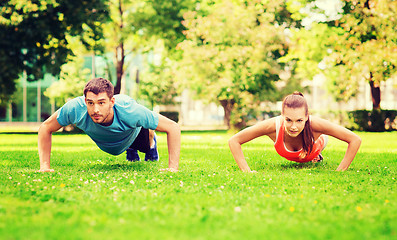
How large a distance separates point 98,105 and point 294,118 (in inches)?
127

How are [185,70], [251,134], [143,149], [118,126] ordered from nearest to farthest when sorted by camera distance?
1. [118,126]
2. [251,134]
3. [143,149]
4. [185,70]

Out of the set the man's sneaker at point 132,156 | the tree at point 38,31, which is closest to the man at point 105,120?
the man's sneaker at point 132,156

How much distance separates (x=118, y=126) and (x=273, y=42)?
20.8 meters

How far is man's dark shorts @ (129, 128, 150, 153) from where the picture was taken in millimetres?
8156

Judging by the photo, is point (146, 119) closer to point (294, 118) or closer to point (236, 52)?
point (294, 118)

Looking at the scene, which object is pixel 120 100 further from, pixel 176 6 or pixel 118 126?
pixel 176 6

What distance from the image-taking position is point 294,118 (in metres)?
6.78

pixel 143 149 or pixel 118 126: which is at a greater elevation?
pixel 118 126

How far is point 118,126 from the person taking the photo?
701 centimetres

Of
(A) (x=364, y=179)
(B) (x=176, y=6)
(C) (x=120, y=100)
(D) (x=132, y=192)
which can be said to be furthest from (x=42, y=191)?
(B) (x=176, y=6)

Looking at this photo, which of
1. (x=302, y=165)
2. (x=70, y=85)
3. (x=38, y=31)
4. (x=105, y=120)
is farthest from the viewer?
(x=70, y=85)

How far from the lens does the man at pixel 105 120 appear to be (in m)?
6.58

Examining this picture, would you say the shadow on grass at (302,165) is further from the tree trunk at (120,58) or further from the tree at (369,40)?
the tree trunk at (120,58)

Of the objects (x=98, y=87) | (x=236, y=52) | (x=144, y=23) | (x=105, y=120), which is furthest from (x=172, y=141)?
(x=144, y=23)
